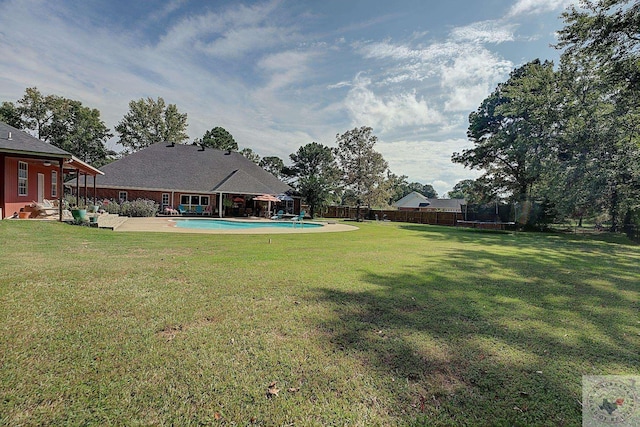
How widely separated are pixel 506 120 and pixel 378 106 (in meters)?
16.5

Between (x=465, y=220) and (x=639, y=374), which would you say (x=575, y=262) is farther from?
(x=465, y=220)

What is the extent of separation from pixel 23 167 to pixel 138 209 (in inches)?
297

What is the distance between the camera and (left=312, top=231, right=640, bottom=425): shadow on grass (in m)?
2.30

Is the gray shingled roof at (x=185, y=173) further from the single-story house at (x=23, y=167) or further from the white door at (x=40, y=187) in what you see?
the single-story house at (x=23, y=167)

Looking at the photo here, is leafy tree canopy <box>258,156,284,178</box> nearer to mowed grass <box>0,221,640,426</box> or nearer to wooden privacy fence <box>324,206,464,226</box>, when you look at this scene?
wooden privacy fence <box>324,206,464,226</box>

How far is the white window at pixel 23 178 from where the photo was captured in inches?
554

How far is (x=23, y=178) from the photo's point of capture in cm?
1432

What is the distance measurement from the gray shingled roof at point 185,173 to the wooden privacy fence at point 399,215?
26.1 ft

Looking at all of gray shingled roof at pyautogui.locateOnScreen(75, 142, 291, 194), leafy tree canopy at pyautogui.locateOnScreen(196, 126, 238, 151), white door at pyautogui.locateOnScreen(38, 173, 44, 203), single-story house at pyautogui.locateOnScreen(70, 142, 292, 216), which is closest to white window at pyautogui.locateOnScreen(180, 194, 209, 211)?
single-story house at pyautogui.locateOnScreen(70, 142, 292, 216)

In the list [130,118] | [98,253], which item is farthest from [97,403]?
[130,118]

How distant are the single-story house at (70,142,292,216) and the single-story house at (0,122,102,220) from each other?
816 cm

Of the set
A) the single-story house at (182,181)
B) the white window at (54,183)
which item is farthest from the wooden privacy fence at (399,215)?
the white window at (54,183)

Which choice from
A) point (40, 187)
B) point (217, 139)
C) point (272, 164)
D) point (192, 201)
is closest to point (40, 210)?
point (40, 187)

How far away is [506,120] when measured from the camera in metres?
28.5
